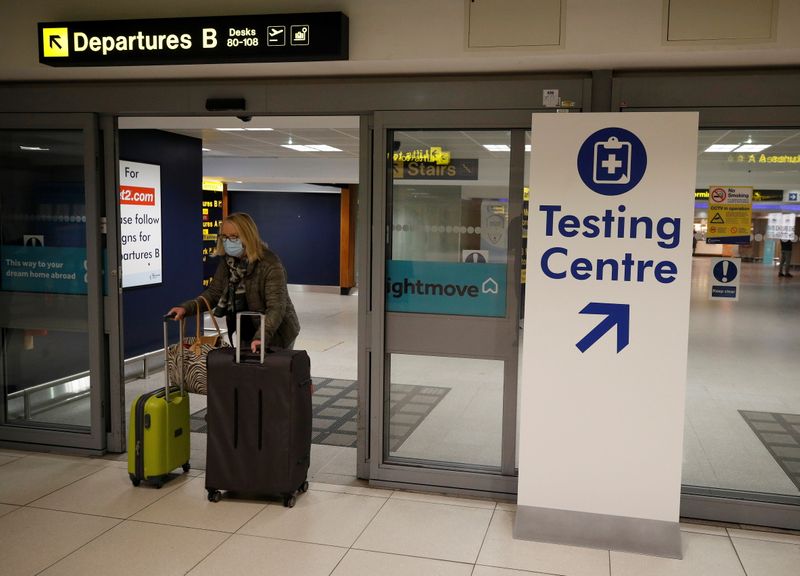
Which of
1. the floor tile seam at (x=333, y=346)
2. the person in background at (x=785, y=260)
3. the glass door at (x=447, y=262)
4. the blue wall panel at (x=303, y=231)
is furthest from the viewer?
the blue wall panel at (x=303, y=231)

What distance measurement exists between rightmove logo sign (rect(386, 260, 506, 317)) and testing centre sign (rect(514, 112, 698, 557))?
64cm

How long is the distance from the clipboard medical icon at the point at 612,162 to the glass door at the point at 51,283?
3309 mm

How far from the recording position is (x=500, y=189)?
4.37 m

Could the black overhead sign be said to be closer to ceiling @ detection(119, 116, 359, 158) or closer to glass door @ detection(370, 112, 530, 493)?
glass door @ detection(370, 112, 530, 493)

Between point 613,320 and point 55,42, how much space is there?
A: 142 inches

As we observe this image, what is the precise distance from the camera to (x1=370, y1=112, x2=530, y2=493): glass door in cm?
435

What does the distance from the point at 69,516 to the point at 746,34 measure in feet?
14.6

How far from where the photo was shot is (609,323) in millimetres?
3691

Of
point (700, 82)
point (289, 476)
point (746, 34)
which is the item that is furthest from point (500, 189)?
point (289, 476)

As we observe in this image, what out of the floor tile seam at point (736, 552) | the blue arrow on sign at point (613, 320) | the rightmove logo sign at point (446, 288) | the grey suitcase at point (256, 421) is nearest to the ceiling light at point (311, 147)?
the rightmove logo sign at point (446, 288)

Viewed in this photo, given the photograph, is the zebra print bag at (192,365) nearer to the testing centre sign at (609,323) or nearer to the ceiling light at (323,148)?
the testing centre sign at (609,323)

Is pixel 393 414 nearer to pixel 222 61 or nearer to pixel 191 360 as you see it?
pixel 191 360

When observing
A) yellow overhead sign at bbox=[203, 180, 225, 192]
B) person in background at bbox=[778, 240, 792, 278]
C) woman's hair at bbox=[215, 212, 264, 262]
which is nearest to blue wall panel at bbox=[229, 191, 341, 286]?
yellow overhead sign at bbox=[203, 180, 225, 192]

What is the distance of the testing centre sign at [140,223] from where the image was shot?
23.8ft
